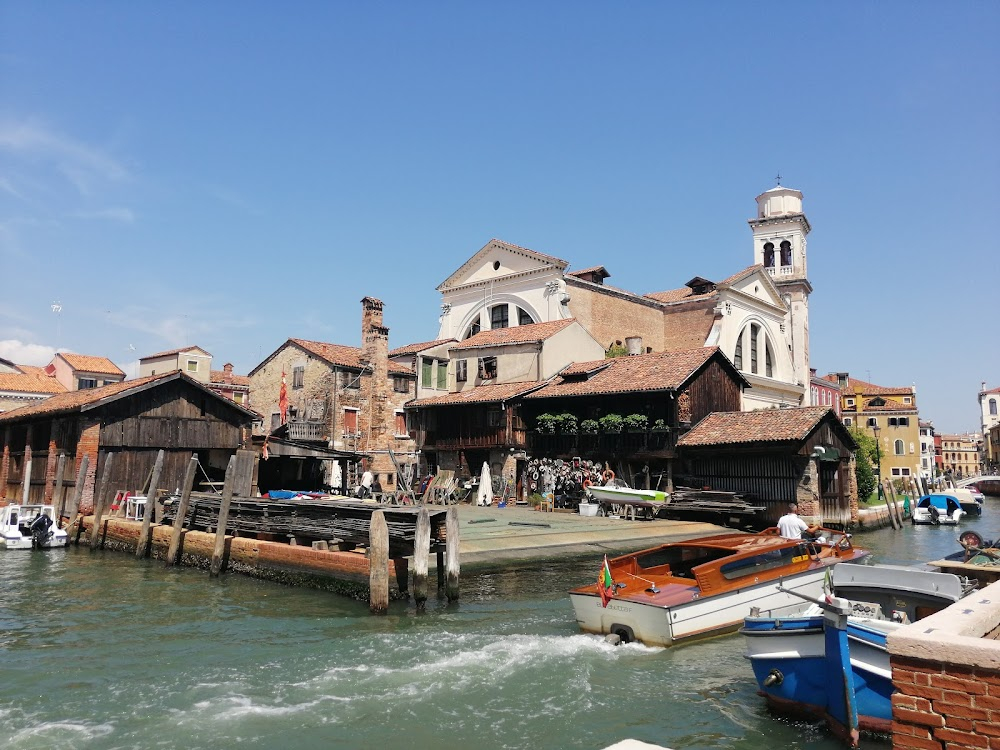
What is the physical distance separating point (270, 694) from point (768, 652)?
19.6 feet

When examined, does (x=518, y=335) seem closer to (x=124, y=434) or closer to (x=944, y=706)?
(x=124, y=434)

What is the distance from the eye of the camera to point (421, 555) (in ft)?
46.8

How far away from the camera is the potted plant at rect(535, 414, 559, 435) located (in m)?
31.1

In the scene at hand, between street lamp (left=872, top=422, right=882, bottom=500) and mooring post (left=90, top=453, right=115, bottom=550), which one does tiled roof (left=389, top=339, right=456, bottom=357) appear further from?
A: street lamp (left=872, top=422, right=882, bottom=500)

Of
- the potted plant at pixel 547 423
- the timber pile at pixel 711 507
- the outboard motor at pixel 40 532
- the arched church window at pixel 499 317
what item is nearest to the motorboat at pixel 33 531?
the outboard motor at pixel 40 532

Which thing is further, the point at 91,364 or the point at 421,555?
the point at 91,364

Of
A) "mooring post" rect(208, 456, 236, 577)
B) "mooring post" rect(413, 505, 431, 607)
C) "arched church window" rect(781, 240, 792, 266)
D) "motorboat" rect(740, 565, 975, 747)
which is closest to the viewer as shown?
"motorboat" rect(740, 565, 975, 747)

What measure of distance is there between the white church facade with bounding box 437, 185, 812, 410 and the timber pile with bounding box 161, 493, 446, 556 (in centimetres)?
2262

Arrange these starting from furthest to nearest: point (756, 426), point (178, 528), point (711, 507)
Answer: point (756, 426) → point (711, 507) → point (178, 528)

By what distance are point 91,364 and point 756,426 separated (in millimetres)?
53627

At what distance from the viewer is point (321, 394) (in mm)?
36750

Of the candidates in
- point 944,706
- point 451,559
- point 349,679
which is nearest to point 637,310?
point 451,559

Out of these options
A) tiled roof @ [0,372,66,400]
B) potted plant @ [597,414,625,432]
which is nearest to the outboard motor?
potted plant @ [597,414,625,432]

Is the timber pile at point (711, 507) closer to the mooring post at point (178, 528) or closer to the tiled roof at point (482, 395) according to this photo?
the tiled roof at point (482, 395)
